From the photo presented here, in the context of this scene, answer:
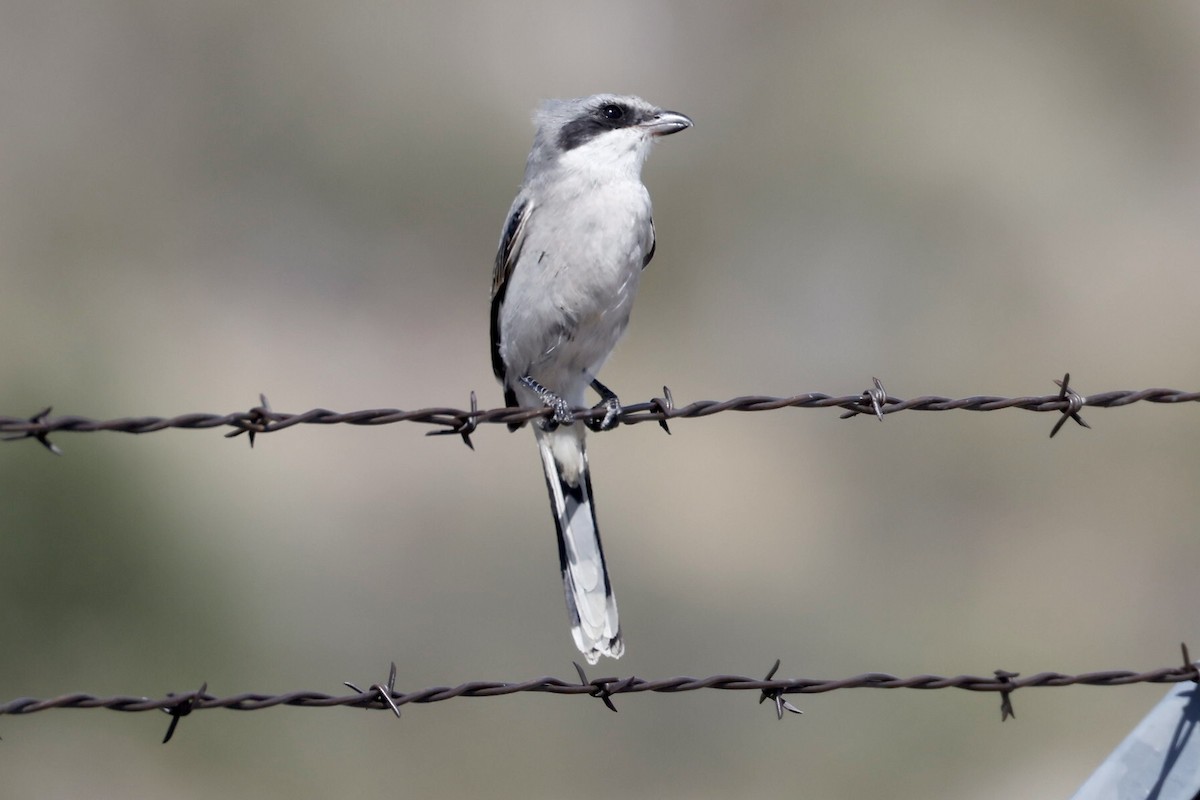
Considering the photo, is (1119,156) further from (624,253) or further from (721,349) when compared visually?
(624,253)

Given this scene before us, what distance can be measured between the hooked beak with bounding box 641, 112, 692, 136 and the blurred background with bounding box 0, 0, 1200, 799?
16.6 feet

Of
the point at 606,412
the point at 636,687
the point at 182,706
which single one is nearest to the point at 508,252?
the point at 606,412

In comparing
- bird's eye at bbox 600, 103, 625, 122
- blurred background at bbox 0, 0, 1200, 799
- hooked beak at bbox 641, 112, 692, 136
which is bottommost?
blurred background at bbox 0, 0, 1200, 799

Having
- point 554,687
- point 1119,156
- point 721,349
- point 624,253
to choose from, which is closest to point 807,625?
point 721,349

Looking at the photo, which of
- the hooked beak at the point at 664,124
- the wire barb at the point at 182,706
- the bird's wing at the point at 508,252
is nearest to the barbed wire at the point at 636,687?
the wire barb at the point at 182,706

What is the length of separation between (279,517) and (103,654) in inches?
119

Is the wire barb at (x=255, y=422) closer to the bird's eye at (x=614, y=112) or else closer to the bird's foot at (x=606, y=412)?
the bird's foot at (x=606, y=412)

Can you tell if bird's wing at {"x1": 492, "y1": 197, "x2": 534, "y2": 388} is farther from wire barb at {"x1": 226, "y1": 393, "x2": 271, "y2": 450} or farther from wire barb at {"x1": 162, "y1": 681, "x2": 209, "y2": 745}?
wire barb at {"x1": 162, "y1": 681, "x2": 209, "y2": 745}

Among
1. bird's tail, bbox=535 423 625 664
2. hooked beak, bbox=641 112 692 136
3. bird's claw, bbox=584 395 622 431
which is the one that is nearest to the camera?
bird's claw, bbox=584 395 622 431

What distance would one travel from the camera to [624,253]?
5.79 meters

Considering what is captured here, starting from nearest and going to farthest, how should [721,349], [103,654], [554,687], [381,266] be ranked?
[554,687] < [103,654] < [721,349] < [381,266]

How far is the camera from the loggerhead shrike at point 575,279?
576cm

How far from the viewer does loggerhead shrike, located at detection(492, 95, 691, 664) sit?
576 centimetres

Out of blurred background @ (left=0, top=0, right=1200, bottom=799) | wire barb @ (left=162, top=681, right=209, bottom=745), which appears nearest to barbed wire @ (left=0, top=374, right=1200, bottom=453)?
wire barb @ (left=162, top=681, right=209, bottom=745)
